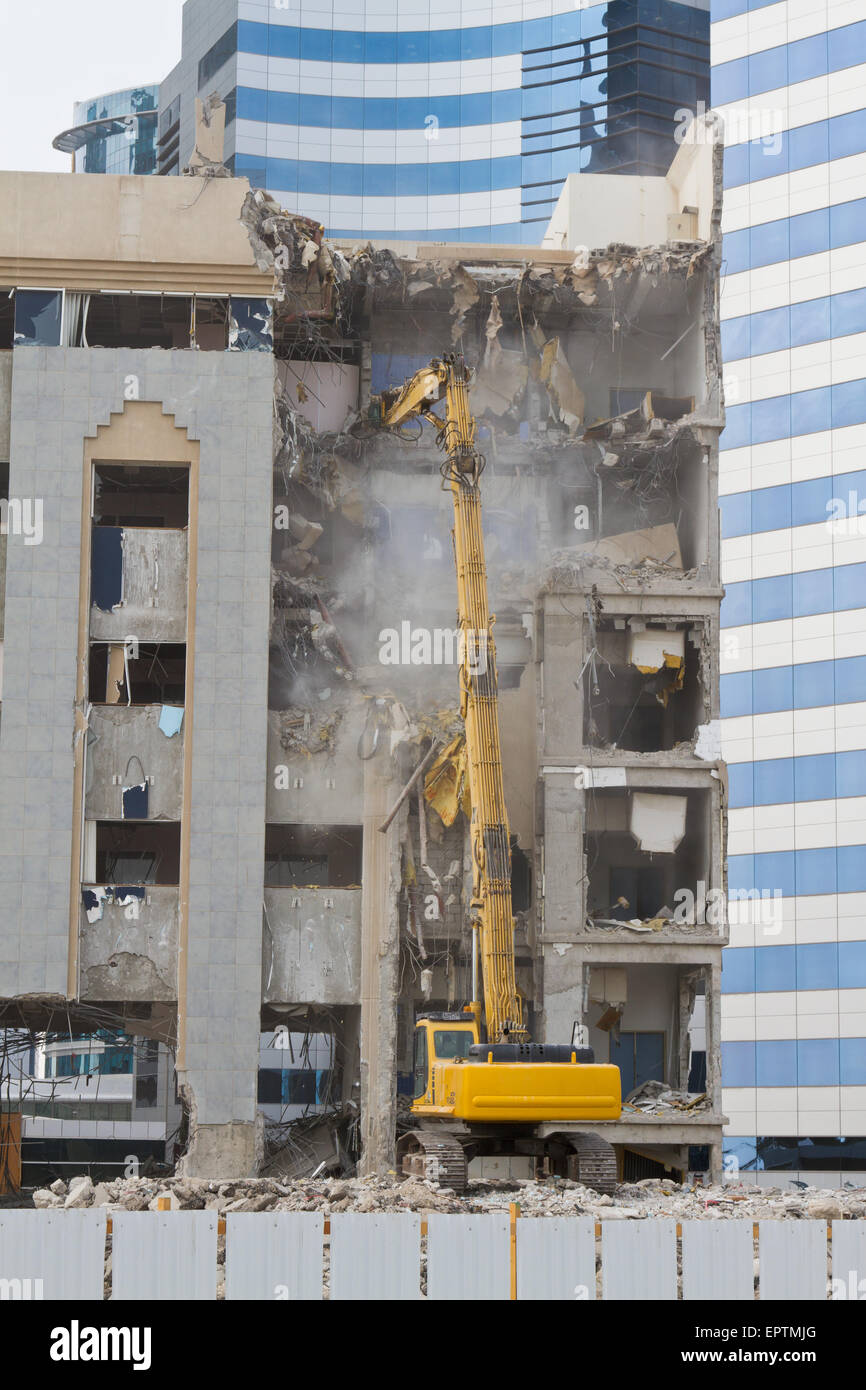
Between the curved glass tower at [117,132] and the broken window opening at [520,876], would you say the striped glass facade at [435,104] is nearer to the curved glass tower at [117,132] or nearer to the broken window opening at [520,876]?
the curved glass tower at [117,132]

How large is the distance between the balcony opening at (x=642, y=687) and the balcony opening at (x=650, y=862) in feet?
4.01

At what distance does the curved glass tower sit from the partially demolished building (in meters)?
81.1

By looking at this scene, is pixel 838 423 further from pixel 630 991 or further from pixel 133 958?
pixel 133 958

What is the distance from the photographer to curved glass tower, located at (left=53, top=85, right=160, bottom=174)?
11100 cm

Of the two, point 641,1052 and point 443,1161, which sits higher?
point 641,1052

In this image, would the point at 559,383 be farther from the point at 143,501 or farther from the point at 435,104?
the point at 435,104

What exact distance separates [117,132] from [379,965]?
94.1m

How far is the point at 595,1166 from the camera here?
2322cm

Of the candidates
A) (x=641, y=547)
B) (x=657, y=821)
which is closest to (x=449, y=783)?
(x=657, y=821)

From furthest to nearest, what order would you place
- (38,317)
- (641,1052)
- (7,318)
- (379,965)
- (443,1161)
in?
(641,1052) → (7,318) → (38,317) → (379,965) → (443,1161)

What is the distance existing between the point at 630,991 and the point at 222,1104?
29.0ft

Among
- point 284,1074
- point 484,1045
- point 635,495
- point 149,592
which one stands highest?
point 635,495

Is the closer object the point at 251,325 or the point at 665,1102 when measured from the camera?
the point at 251,325

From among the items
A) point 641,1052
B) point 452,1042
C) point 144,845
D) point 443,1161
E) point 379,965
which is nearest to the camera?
point 443,1161
